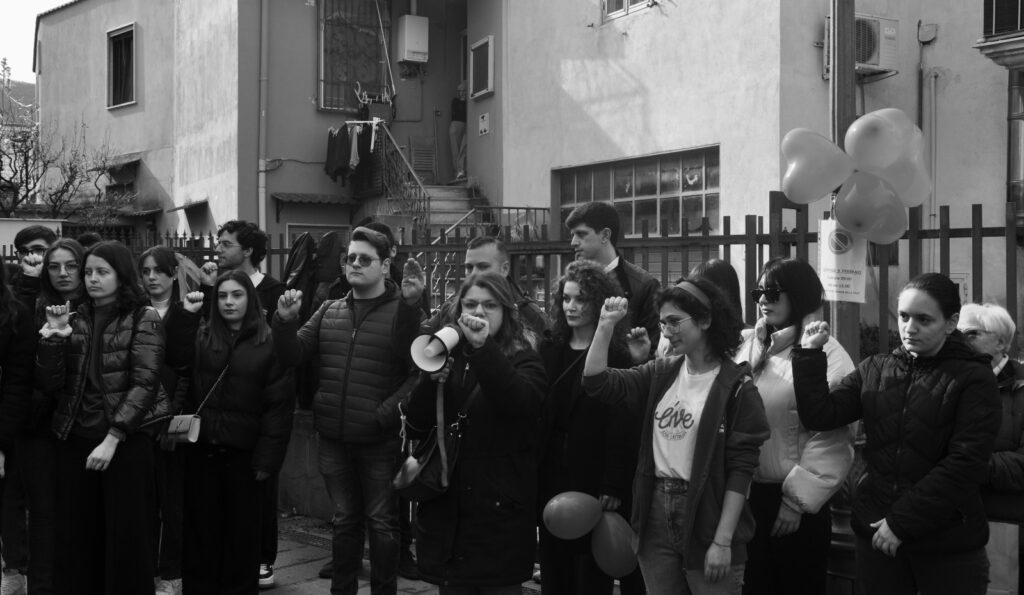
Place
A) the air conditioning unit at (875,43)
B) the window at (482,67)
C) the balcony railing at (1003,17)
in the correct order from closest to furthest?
the balcony railing at (1003,17)
the air conditioning unit at (875,43)
the window at (482,67)

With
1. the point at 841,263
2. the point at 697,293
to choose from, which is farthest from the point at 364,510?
the point at 841,263

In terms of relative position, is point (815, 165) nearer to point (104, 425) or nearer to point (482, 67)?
point (104, 425)

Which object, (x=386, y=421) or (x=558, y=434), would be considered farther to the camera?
(x=386, y=421)

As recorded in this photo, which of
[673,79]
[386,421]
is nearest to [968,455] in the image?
[386,421]

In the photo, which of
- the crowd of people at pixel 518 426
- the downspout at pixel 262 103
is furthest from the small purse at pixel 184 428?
the downspout at pixel 262 103

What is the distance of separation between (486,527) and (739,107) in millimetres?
10264

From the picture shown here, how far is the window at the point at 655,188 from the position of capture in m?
14.3

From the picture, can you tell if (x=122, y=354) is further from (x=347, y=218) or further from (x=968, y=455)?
(x=347, y=218)

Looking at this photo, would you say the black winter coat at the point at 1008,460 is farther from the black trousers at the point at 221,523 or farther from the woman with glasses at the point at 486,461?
the black trousers at the point at 221,523

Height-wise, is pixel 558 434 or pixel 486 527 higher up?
pixel 558 434

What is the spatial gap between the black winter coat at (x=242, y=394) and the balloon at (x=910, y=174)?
3.23 meters

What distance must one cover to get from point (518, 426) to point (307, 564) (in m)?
3.00

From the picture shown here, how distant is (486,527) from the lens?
4.30 meters

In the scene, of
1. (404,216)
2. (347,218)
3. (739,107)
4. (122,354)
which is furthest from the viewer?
(347,218)
